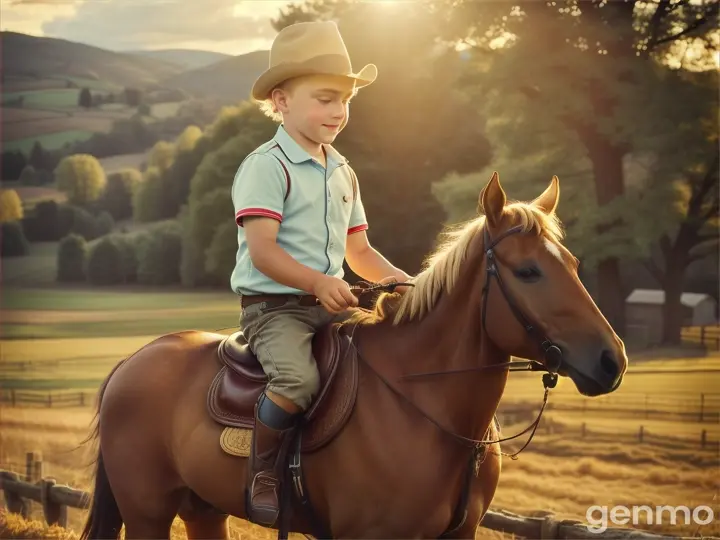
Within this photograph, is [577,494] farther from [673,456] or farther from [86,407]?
[86,407]

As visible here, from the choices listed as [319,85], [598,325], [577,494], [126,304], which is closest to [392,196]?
[126,304]

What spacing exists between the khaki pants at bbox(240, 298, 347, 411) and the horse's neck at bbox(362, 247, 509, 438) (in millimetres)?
313

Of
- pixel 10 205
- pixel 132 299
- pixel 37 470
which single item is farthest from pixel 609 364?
pixel 10 205

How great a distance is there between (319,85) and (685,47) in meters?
5.95

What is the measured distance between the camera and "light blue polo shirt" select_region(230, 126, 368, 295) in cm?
298

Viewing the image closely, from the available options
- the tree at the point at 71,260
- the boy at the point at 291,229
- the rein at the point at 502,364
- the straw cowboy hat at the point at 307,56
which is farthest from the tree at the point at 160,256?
the rein at the point at 502,364

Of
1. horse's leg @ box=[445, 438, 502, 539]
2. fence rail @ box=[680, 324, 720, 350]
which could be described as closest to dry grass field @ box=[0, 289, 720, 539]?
fence rail @ box=[680, 324, 720, 350]

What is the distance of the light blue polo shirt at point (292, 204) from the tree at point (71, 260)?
5503mm

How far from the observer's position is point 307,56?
3082mm

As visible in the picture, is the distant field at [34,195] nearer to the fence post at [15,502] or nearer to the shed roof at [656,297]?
the fence post at [15,502]

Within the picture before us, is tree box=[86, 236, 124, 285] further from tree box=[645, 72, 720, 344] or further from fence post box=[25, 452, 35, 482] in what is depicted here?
tree box=[645, 72, 720, 344]

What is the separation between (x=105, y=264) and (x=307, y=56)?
5.73m

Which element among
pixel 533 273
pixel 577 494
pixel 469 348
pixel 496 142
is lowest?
pixel 577 494

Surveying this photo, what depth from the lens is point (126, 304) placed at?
8.18 metres
